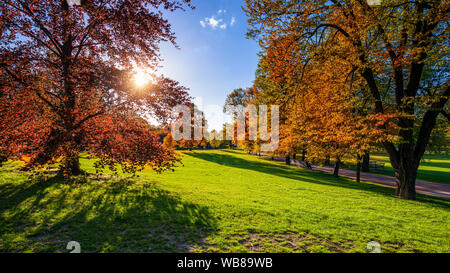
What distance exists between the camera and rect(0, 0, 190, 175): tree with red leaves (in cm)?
507

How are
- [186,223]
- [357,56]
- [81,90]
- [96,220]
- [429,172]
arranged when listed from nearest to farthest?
[96,220], [186,223], [81,90], [357,56], [429,172]

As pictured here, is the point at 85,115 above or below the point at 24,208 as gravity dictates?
above

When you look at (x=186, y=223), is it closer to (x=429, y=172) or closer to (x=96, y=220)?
(x=96, y=220)

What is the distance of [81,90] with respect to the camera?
6094mm

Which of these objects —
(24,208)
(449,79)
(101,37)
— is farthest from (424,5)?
(24,208)

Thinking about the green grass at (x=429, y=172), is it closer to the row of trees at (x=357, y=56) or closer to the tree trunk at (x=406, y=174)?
the tree trunk at (x=406, y=174)

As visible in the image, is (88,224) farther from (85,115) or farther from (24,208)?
(85,115)

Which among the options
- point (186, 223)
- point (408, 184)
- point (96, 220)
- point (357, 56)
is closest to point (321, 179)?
point (408, 184)

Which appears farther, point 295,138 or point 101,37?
point 295,138

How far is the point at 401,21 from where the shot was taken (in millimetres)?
6516

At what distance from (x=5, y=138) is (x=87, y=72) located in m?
2.96

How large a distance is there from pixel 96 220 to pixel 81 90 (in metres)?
4.65

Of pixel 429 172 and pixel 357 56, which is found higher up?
pixel 357 56

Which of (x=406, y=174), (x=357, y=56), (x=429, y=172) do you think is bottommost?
(x=429, y=172)
